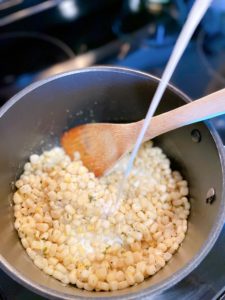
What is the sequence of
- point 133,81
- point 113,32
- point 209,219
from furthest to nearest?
point 113,32 < point 133,81 < point 209,219

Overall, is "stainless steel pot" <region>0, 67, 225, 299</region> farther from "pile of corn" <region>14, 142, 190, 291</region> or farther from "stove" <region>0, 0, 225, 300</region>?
"stove" <region>0, 0, 225, 300</region>

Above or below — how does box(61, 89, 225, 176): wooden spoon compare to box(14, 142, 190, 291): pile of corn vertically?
above

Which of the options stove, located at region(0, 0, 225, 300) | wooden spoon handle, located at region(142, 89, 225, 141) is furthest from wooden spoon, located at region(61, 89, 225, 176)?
stove, located at region(0, 0, 225, 300)

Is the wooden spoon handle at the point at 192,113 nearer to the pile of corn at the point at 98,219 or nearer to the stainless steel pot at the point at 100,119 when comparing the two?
the stainless steel pot at the point at 100,119

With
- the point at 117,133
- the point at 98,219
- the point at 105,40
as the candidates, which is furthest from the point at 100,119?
the point at 105,40

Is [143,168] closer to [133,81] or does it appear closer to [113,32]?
[133,81]

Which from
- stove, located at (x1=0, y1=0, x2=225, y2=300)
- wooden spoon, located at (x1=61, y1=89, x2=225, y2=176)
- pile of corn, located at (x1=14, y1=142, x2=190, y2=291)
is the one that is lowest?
pile of corn, located at (x1=14, y1=142, x2=190, y2=291)

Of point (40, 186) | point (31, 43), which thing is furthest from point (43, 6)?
point (40, 186)
